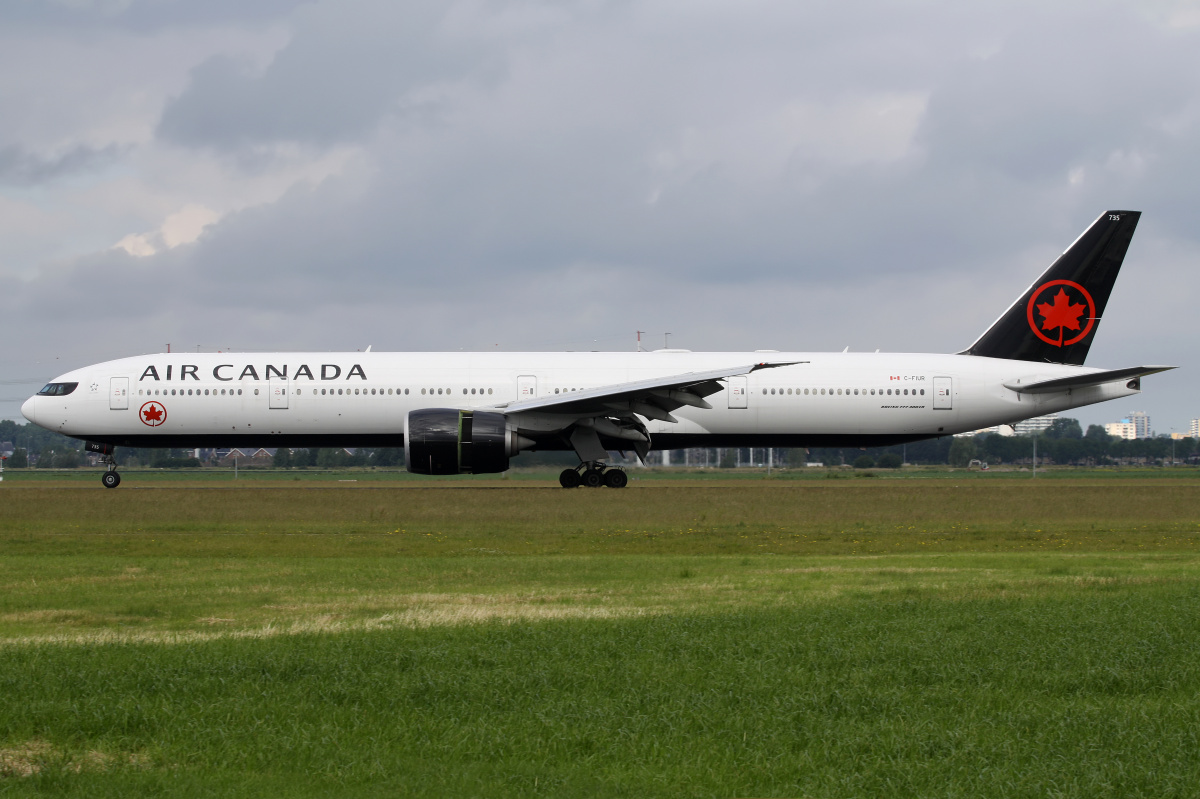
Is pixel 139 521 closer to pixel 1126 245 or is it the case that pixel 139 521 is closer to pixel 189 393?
pixel 189 393

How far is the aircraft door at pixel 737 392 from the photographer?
29709 millimetres

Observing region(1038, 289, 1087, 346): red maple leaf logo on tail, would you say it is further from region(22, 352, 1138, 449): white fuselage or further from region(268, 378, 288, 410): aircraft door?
region(268, 378, 288, 410): aircraft door

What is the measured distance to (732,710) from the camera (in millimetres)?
6137

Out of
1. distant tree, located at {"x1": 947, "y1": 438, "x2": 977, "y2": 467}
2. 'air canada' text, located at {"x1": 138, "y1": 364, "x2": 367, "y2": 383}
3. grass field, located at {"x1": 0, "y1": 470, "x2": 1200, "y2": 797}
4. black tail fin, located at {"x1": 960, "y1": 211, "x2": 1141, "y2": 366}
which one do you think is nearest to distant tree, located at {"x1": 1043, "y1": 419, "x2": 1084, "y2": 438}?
distant tree, located at {"x1": 947, "y1": 438, "x2": 977, "y2": 467}

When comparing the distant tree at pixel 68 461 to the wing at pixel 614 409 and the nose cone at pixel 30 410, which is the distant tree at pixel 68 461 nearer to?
the nose cone at pixel 30 410

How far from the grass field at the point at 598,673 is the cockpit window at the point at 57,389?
695 inches

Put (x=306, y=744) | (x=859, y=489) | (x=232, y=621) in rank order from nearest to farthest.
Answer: (x=306, y=744)
(x=232, y=621)
(x=859, y=489)

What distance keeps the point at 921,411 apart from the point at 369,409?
48.7 ft

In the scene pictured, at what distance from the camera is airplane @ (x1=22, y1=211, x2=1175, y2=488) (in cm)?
2955

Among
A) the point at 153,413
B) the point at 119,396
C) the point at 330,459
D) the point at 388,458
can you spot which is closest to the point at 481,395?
the point at 153,413

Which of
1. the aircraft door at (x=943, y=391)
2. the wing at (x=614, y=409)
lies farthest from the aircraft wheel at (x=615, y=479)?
the aircraft door at (x=943, y=391)

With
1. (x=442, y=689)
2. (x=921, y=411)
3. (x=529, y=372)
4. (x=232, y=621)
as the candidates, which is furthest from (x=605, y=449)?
(x=442, y=689)

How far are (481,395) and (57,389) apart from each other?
1162 cm

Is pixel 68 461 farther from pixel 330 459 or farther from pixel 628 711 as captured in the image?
pixel 628 711
